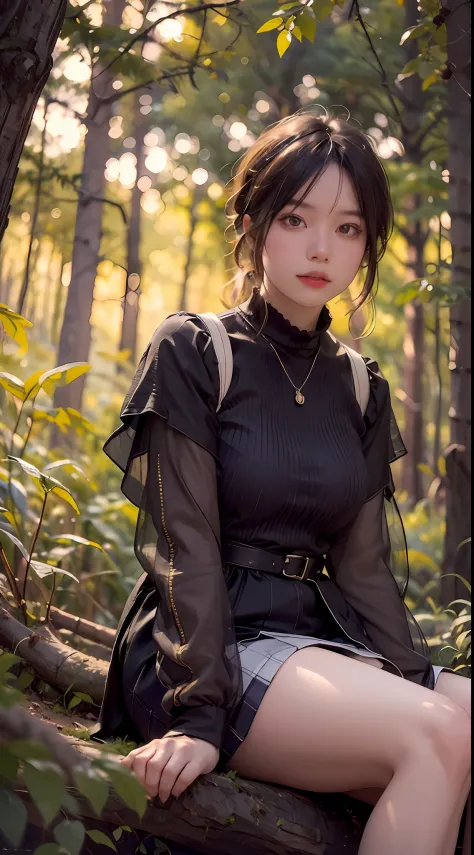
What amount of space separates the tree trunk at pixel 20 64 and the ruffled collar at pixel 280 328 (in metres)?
0.80

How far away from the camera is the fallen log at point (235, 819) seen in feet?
6.30

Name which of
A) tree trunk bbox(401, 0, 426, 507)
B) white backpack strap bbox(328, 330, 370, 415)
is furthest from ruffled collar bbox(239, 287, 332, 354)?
tree trunk bbox(401, 0, 426, 507)

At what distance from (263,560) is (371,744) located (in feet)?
1.75

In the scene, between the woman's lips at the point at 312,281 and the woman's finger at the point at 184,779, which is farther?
the woman's lips at the point at 312,281

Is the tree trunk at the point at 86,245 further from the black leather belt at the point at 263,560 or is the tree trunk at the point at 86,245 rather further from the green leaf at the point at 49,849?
the green leaf at the point at 49,849

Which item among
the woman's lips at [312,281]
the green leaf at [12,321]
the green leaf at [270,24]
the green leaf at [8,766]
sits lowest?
the green leaf at [8,766]

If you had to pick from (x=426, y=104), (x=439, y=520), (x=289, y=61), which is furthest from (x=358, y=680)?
(x=289, y=61)

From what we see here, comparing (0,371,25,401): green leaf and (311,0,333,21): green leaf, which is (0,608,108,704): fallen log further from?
(311,0,333,21): green leaf

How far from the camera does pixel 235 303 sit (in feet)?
9.09

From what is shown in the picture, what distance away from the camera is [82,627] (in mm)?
3285

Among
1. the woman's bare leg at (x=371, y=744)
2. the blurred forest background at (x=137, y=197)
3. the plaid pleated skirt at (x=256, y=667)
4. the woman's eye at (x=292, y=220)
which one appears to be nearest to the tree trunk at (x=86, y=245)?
the blurred forest background at (x=137, y=197)

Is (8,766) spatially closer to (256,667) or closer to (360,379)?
(256,667)

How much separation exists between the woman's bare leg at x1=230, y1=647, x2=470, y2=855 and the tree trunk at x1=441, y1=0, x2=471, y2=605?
2.02 m

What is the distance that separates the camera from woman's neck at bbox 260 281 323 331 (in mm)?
2486
